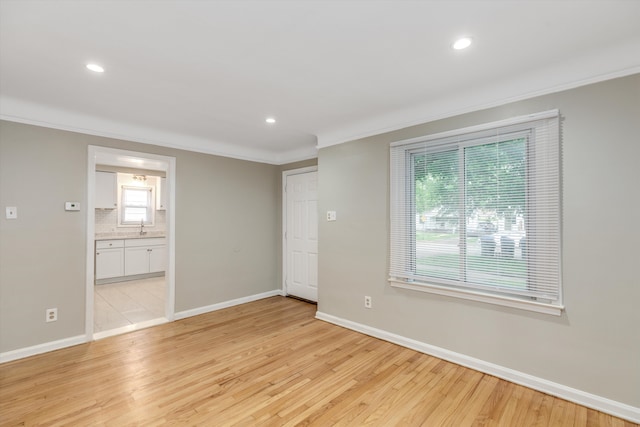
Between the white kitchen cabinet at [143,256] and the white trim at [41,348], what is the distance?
3310mm

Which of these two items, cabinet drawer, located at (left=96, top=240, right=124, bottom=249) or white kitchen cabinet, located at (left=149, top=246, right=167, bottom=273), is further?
white kitchen cabinet, located at (left=149, top=246, right=167, bottom=273)

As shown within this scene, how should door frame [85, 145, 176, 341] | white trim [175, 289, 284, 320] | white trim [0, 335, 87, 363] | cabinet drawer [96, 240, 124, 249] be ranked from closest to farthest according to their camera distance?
1. white trim [0, 335, 87, 363]
2. door frame [85, 145, 176, 341]
3. white trim [175, 289, 284, 320]
4. cabinet drawer [96, 240, 124, 249]

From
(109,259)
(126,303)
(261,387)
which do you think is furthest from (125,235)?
(261,387)

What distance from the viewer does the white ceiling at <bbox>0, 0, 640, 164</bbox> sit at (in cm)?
165

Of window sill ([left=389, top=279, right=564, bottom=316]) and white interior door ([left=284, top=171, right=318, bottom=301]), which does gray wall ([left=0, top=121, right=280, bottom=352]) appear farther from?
window sill ([left=389, top=279, right=564, bottom=316])

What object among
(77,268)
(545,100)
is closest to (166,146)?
(77,268)

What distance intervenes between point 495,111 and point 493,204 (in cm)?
82

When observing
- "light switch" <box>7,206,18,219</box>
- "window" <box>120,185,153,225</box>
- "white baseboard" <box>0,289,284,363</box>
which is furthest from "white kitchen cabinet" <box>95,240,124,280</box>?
"light switch" <box>7,206,18,219</box>

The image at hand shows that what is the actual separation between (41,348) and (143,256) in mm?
3653

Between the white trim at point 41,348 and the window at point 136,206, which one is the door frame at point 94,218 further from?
the window at point 136,206

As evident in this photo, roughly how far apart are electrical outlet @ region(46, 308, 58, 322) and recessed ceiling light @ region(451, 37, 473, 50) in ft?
14.5

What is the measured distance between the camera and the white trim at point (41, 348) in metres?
2.84

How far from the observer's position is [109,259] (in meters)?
6.00

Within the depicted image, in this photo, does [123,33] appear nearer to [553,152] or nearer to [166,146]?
[166,146]
